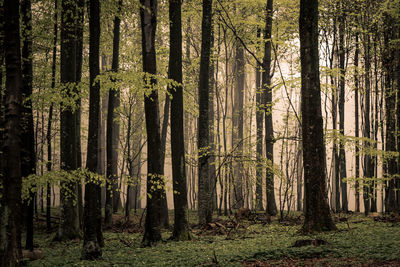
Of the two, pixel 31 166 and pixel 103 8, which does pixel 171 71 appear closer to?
pixel 103 8

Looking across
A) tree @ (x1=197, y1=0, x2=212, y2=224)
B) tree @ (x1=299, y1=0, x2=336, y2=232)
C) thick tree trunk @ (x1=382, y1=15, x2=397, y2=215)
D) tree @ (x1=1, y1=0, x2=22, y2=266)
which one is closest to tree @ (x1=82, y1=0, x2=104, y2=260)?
tree @ (x1=1, y1=0, x2=22, y2=266)

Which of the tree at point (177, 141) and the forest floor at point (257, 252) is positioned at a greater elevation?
the tree at point (177, 141)

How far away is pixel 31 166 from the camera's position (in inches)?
340

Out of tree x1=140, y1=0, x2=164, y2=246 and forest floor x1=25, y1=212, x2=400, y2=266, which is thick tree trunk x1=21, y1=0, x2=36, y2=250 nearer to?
forest floor x1=25, y1=212, x2=400, y2=266

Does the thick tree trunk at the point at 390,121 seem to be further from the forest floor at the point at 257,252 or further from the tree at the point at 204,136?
the tree at the point at 204,136

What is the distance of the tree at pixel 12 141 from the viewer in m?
6.34

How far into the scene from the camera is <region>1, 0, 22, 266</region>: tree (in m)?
6.34

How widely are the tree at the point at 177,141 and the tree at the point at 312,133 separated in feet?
11.5

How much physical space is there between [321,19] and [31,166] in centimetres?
1672

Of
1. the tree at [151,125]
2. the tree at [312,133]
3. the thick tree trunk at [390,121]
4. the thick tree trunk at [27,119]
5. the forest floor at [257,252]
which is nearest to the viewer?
the forest floor at [257,252]

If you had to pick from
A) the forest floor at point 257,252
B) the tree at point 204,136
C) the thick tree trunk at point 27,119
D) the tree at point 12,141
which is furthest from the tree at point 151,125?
the tree at point 12,141

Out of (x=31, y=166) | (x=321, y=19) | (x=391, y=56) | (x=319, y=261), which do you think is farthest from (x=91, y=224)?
(x=321, y=19)

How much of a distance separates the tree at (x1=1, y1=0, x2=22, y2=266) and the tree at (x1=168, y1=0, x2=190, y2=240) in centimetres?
477

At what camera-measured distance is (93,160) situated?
842cm
